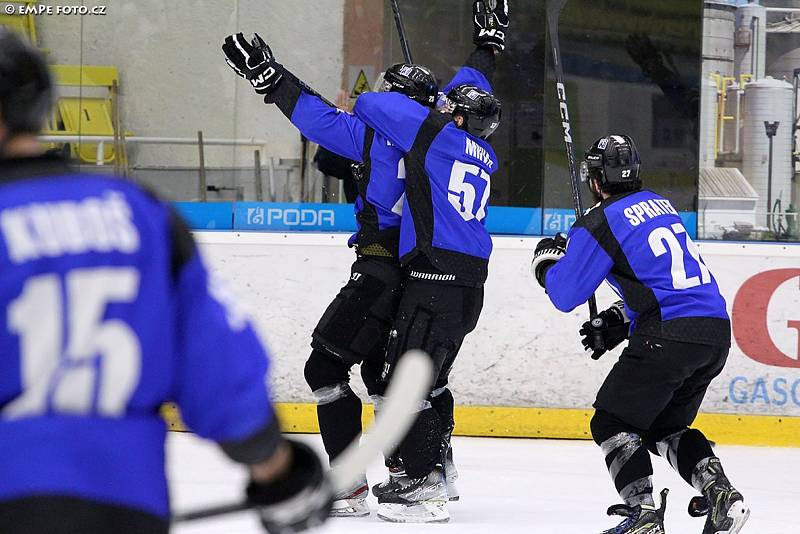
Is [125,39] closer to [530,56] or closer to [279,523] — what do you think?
[530,56]

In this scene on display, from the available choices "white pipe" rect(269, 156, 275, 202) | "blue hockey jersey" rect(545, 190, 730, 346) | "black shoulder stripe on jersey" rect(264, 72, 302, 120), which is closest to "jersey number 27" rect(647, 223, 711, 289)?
"blue hockey jersey" rect(545, 190, 730, 346)

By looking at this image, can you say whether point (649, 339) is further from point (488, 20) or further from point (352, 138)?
point (488, 20)

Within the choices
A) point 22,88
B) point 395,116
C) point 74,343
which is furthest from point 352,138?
point 74,343

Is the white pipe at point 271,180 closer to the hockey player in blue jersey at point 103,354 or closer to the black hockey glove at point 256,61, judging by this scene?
the black hockey glove at point 256,61

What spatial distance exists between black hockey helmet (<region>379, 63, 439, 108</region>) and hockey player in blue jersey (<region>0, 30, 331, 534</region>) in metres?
2.95

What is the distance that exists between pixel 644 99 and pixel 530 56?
22.6 inches

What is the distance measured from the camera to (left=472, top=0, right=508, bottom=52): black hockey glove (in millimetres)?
4734

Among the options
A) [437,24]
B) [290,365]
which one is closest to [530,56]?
[437,24]

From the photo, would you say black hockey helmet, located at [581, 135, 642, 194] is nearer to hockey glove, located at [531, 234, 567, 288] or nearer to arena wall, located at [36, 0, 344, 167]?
hockey glove, located at [531, 234, 567, 288]

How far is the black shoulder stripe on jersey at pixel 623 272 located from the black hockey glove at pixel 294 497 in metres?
2.31

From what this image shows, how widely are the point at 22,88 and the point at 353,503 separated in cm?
295

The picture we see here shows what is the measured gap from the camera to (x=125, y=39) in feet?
20.2

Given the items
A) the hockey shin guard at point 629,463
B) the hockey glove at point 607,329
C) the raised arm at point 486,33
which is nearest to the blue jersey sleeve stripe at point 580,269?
the hockey glove at point 607,329

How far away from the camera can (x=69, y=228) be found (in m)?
1.21
